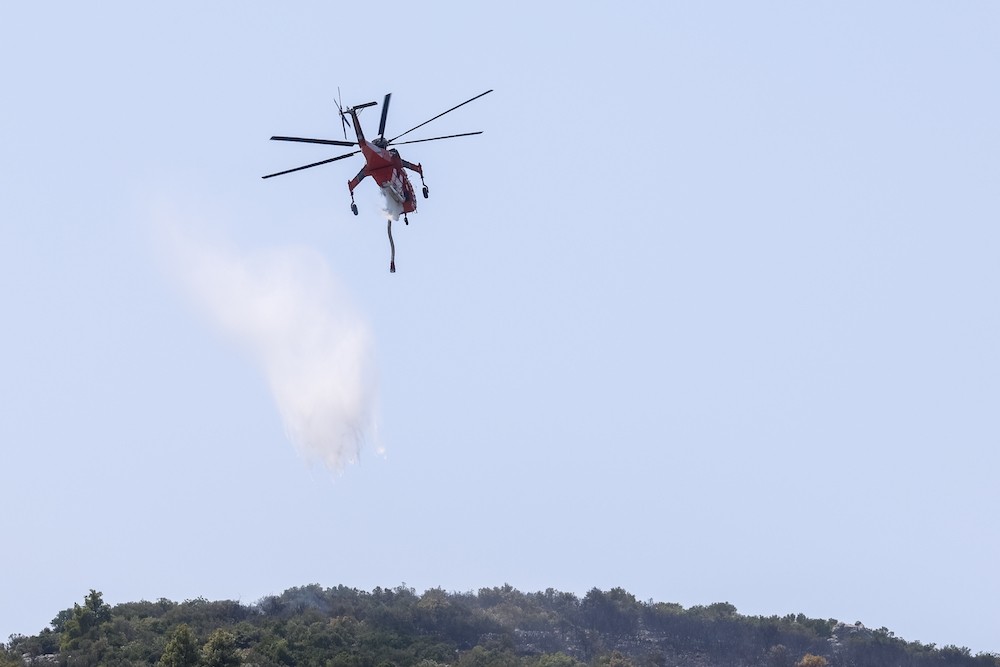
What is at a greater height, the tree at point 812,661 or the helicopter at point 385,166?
the helicopter at point 385,166

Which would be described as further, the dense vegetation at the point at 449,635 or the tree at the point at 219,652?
the dense vegetation at the point at 449,635

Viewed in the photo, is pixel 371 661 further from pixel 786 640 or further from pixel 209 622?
pixel 786 640

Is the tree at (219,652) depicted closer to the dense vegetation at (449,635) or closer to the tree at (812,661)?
the dense vegetation at (449,635)

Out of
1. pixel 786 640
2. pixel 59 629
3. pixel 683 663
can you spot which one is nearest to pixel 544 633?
pixel 683 663

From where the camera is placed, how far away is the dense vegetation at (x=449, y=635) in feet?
269

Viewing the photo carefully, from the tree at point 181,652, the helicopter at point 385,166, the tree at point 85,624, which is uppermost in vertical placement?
the helicopter at point 385,166

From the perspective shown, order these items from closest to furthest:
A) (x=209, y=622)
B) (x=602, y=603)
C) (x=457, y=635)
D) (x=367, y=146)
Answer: (x=367, y=146) → (x=209, y=622) → (x=457, y=635) → (x=602, y=603)

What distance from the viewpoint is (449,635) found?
100 m

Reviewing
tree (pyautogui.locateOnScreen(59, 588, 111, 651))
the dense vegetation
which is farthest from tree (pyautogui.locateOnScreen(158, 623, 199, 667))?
tree (pyautogui.locateOnScreen(59, 588, 111, 651))

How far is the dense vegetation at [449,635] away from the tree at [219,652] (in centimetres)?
7

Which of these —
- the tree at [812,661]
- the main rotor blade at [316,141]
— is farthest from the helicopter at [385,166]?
the tree at [812,661]

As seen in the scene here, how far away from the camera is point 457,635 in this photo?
101m

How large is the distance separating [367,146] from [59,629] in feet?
131

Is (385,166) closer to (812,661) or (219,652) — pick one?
(219,652)
